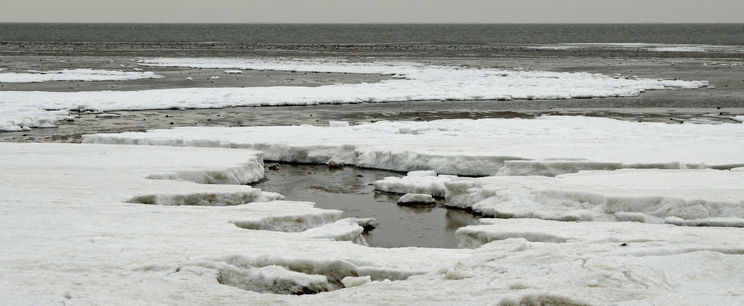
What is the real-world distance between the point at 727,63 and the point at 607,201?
45.7 meters

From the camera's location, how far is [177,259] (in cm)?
827

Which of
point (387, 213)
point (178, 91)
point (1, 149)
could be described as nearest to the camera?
point (387, 213)

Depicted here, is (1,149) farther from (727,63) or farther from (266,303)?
(727,63)

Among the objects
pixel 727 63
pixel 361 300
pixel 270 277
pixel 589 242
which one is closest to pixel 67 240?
pixel 270 277

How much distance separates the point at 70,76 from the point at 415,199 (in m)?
29.9

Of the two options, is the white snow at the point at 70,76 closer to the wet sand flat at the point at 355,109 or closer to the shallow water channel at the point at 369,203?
the wet sand flat at the point at 355,109

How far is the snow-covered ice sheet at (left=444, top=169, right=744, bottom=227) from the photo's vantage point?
35.6 feet

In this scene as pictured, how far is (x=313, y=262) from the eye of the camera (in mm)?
8320

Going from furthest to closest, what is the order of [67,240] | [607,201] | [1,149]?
[1,149] < [607,201] < [67,240]

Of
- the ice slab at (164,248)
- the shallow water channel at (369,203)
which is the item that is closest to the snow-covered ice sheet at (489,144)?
the shallow water channel at (369,203)

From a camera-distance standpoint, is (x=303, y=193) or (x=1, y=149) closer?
(x=303, y=193)

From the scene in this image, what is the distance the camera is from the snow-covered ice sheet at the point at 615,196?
10.8m

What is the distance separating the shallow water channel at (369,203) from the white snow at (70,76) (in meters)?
23.9

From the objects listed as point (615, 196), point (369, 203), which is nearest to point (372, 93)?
point (369, 203)
